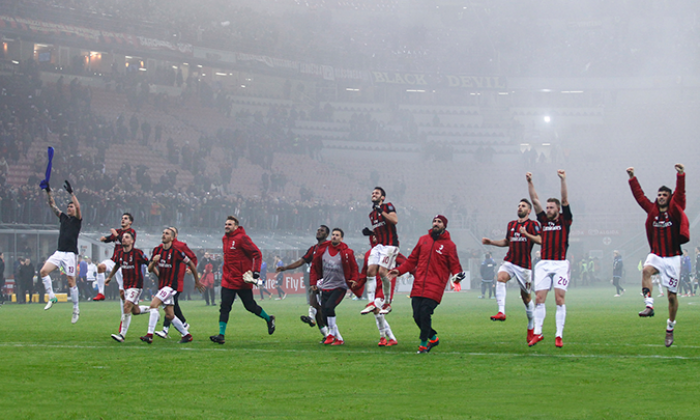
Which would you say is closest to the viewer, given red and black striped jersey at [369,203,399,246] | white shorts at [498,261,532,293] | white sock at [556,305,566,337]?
white sock at [556,305,566,337]

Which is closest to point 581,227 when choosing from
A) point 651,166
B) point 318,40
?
point 651,166

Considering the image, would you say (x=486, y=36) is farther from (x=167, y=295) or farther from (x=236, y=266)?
(x=167, y=295)

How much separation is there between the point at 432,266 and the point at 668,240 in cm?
396

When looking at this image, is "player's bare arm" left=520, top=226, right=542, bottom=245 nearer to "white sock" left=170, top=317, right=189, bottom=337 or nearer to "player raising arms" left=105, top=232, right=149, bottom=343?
"white sock" left=170, top=317, right=189, bottom=337

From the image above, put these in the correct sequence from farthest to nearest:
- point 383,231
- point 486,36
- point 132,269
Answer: point 486,36 < point 132,269 < point 383,231

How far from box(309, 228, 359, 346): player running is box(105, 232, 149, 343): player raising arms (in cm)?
344

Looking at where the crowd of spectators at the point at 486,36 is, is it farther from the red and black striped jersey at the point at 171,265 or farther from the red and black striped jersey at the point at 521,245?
the red and black striped jersey at the point at 521,245

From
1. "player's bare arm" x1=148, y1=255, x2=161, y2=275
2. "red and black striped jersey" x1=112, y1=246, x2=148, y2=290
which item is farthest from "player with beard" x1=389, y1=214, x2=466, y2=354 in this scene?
"red and black striped jersey" x1=112, y1=246, x2=148, y2=290

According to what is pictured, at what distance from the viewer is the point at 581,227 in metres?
60.2

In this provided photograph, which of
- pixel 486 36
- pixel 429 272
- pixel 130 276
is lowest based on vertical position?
pixel 130 276

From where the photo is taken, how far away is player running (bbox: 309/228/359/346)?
14.5 m

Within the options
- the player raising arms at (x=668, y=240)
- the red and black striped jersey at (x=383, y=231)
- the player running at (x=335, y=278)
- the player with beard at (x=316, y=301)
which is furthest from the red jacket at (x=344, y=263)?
the player raising arms at (x=668, y=240)

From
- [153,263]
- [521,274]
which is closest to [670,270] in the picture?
[521,274]

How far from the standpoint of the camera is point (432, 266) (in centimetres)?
1268
